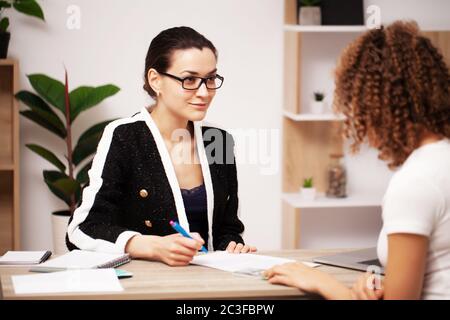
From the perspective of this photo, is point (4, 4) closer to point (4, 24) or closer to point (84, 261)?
point (4, 24)

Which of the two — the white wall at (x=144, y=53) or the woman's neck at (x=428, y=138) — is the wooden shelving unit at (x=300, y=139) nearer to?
the white wall at (x=144, y=53)

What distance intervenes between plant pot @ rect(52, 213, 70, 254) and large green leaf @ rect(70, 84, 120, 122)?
1.65 ft

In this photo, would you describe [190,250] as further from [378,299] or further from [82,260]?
[378,299]

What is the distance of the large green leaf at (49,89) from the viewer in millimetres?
3658

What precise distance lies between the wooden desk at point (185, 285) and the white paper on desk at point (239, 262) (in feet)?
0.12

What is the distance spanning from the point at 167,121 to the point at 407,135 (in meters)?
1.03

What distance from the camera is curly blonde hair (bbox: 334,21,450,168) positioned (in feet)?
5.14

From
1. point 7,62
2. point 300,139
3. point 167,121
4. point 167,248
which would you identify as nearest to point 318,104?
point 300,139

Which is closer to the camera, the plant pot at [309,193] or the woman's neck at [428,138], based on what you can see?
the woman's neck at [428,138]

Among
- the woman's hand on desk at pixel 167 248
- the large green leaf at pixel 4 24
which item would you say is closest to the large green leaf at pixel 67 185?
the large green leaf at pixel 4 24

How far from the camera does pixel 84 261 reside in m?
2.00

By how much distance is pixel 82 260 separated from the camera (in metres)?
2.01
